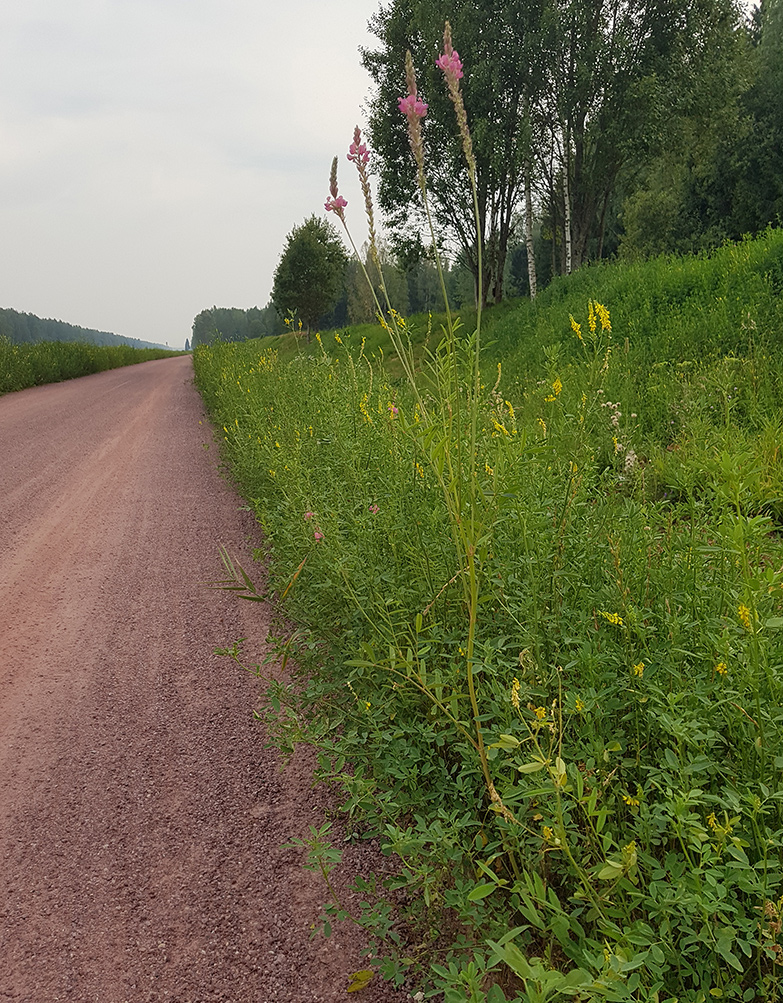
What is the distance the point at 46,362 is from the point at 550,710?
1933 centimetres

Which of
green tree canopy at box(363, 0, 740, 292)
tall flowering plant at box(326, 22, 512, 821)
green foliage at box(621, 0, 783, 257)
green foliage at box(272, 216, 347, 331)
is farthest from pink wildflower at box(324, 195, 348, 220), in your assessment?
green foliage at box(272, 216, 347, 331)

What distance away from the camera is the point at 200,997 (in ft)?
5.47

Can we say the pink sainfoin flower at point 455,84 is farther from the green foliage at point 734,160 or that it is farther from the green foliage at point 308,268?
the green foliage at point 308,268

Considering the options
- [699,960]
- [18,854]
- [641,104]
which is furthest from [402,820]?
[641,104]

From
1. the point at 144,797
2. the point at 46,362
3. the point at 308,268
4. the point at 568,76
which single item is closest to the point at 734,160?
the point at 568,76

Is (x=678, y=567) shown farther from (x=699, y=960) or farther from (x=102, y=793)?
(x=102, y=793)

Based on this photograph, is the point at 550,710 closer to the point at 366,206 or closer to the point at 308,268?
the point at 366,206

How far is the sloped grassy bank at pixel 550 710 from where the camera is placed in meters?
1.41

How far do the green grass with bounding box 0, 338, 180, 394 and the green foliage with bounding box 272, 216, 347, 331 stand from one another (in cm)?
1561

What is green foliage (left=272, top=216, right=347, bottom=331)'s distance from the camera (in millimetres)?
36906

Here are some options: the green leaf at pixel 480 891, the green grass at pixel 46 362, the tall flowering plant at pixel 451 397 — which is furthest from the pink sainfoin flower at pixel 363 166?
the green grass at pixel 46 362

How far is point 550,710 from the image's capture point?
1.96 metres

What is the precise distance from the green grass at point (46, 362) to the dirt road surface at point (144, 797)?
41.7ft

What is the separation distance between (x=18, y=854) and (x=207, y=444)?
23.9 feet
